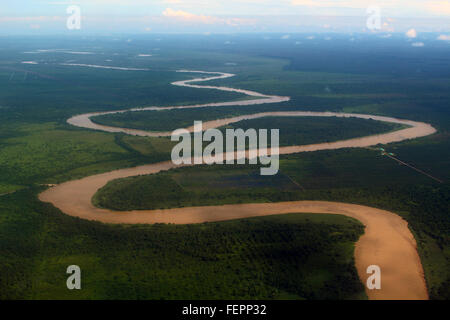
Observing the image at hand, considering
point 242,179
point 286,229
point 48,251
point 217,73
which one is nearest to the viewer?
point 48,251

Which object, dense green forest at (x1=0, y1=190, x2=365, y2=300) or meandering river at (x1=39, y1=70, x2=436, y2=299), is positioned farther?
meandering river at (x1=39, y1=70, x2=436, y2=299)

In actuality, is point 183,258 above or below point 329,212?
below

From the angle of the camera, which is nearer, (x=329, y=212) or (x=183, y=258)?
(x=183, y=258)

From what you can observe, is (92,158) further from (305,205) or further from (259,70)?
(259,70)

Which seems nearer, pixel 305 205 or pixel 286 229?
pixel 286 229

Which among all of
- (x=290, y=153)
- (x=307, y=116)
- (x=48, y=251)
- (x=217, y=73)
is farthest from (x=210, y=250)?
(x=217, y=73)

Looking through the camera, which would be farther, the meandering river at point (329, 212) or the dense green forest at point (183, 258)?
the meandering river at point (329, 212)

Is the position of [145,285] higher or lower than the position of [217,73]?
lower
